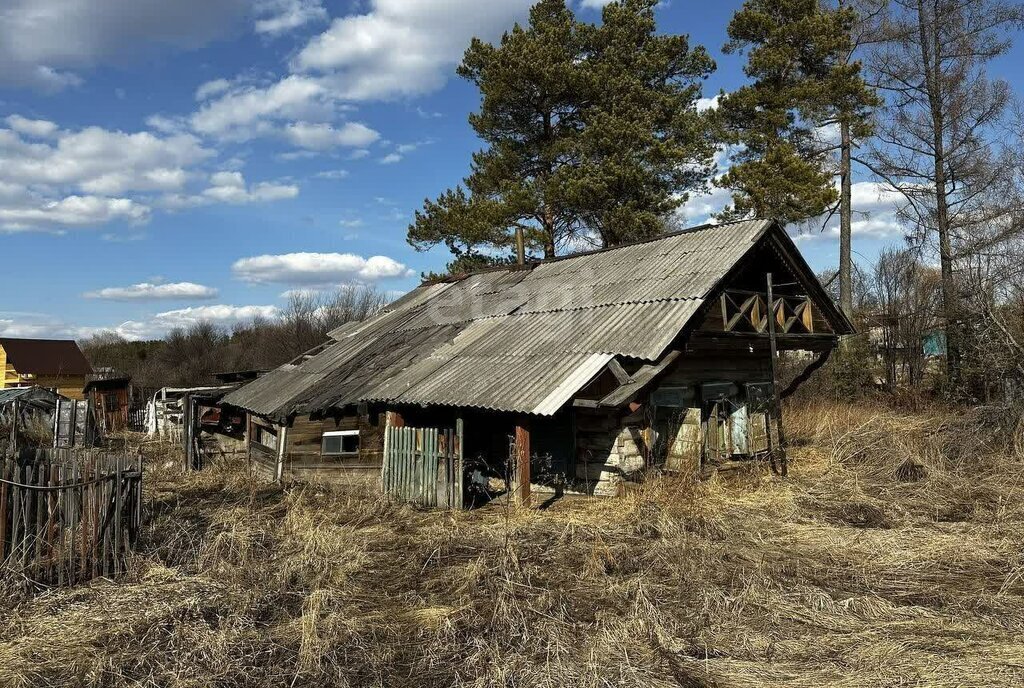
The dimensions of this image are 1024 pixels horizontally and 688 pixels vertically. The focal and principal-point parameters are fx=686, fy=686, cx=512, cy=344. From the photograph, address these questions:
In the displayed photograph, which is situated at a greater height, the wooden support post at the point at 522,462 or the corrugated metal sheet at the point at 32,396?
the corrugated metal sheet at the point at 32,396

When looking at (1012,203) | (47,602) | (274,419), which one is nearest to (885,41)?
(1012,203)

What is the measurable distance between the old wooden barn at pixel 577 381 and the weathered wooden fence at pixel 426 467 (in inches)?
0.9

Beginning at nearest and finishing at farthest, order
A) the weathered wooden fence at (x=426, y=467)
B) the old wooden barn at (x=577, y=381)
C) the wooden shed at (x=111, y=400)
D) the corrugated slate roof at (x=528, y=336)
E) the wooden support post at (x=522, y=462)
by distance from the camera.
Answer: the wooden support post at (x=522, y=462), the corrugated slate roof at (x=528, y=336), the old wooden barn at (x=577, y=381), the weathered wooden fence at (x=426, y=467), the wooden shed at (x=111, y=400)

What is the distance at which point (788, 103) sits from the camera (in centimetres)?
2305

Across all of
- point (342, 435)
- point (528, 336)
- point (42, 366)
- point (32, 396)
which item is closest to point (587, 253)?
point (528, 336)

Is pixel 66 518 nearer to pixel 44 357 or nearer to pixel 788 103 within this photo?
pixel 788 103

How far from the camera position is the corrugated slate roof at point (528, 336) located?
10352mm

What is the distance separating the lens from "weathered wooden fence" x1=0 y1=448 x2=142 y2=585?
20.9ft

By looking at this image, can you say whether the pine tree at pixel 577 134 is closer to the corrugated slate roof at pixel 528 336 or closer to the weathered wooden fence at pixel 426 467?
the corrugated slate roof at pixel 528 336

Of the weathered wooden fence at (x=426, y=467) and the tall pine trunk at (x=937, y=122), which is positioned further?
the tall pine trunk at (x=937, y=122)

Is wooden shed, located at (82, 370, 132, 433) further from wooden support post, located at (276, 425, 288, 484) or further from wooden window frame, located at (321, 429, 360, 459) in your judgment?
wooden window frame, located at (321, 429, 360, 459)

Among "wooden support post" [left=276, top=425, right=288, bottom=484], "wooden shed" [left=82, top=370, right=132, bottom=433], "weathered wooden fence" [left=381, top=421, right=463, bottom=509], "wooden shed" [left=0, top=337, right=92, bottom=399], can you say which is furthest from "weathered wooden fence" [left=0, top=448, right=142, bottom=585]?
"wooden shed" [left=0, top=337, right=92, bottom=399]

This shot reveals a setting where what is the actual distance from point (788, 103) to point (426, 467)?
1901 centimetres

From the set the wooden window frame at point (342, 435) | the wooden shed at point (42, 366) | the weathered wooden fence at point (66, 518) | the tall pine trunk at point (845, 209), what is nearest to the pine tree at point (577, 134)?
the tall pine trunk at point (845, 209)
